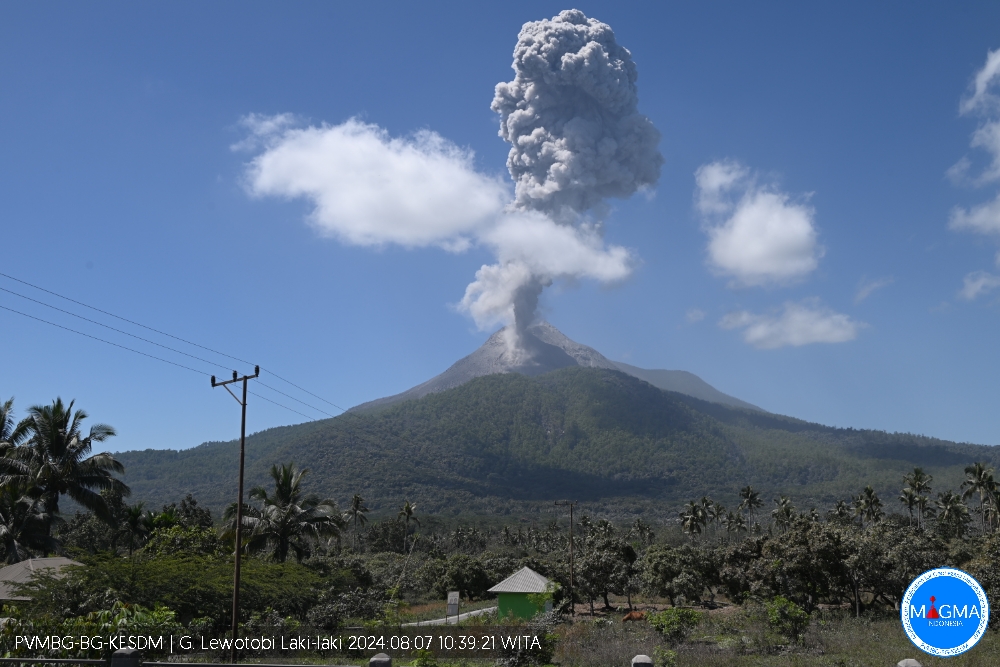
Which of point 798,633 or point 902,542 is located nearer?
point 798,633

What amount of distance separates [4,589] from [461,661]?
14.7 metres

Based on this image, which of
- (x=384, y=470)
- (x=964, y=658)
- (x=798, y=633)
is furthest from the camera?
(x=384, y=470)

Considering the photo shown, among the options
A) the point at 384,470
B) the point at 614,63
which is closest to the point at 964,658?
the point at 614,63

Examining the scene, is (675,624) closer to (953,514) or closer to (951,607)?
(951,607)

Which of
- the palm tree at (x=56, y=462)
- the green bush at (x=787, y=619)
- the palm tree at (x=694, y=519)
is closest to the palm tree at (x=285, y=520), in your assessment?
the palm tree at (x=56, y=462)

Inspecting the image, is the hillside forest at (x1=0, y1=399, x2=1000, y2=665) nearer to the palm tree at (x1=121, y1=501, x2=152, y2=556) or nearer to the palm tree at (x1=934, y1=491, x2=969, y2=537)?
the palm tree at (x1=121, y1=501, x2=152, y2=556)

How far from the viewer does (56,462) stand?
29.3 meters

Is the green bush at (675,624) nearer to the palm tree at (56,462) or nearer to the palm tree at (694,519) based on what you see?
the palm tree at (56,462)

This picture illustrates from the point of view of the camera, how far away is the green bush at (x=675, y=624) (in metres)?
19.8

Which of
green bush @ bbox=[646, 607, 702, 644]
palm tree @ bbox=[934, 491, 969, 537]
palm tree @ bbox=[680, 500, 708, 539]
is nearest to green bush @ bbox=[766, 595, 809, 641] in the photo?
green bush @ bbox=[646, 607, 702, 644]

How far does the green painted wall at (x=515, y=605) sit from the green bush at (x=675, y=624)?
1062 cm

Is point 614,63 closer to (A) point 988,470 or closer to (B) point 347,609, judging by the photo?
(A) point 988,470

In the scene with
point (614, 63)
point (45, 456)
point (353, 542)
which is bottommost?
point (353, 542)

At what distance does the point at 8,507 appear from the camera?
2888 cm
